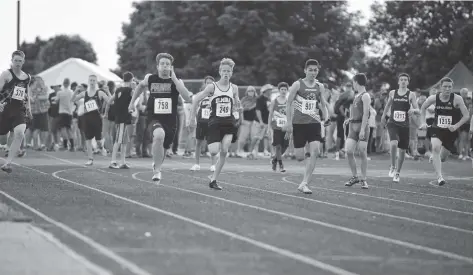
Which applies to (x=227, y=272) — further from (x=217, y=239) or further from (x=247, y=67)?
(x=247, y=67)

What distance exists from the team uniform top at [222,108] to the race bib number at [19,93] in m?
3.70

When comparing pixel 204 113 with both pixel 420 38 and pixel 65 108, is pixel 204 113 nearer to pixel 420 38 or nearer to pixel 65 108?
pixel 65 108

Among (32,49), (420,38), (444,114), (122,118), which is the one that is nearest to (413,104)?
(444,114)

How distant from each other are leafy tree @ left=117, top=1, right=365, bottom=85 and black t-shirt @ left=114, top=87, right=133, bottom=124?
106 feet

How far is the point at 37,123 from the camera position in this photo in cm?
2706

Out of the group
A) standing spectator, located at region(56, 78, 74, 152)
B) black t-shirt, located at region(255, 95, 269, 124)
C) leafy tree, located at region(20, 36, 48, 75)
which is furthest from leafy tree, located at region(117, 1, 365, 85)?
leafy tree, located at region(20, 36, 48, 75)

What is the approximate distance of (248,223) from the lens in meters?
9.23

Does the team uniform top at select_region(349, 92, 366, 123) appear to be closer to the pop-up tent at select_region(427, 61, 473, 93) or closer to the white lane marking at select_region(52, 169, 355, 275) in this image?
the white lane marking at select_region(52, 169, 355, 275)

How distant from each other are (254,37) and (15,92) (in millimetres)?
39105

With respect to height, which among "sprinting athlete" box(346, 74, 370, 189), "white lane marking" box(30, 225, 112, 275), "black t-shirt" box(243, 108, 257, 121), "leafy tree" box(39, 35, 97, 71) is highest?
"leafy tree" box(39, 35, 97, 71)

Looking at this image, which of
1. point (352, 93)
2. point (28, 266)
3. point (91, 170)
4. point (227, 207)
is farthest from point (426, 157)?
point (28, 266)

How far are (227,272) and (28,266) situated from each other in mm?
1342

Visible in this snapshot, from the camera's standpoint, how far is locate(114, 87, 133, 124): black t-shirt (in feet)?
62.5

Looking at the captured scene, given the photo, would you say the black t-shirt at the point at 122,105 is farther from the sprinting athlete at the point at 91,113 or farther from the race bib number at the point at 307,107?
the race bib number at the point at 307,107
